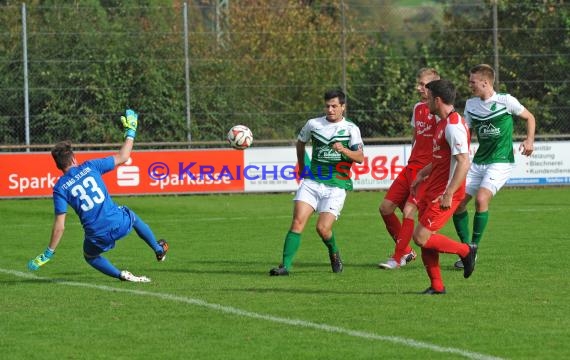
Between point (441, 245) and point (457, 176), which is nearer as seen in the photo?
point (457, 176)

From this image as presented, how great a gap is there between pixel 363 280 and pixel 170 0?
33579mm

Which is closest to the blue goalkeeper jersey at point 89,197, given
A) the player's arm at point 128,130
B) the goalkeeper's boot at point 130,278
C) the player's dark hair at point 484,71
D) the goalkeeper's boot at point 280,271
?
the player's arm at point 128,130

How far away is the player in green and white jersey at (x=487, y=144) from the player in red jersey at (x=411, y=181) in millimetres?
614

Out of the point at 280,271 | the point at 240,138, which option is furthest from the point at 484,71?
the point at 240,138

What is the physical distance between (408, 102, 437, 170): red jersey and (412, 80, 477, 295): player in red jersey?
2111mm

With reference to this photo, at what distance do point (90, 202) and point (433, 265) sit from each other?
131 inches

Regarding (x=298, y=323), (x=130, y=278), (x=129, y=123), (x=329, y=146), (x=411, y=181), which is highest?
(x=129, y=123)

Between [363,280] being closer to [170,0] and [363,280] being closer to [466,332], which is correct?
[466,332]

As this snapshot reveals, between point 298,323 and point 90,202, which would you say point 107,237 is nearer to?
point 90,202

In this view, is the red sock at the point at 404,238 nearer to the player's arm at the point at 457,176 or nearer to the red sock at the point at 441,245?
the red sock at the point at 441,245

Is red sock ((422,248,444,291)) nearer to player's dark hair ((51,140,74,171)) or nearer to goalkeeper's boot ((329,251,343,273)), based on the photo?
goalkeeper's boot ((329,251,343,273))

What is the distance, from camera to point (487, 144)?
44.8ft

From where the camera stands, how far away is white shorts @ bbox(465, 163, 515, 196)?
13469 millimetres

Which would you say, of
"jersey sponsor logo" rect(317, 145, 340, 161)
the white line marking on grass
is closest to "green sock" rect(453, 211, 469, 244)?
"jersey sponsor logo" rect(317, 145, 340, 161)
